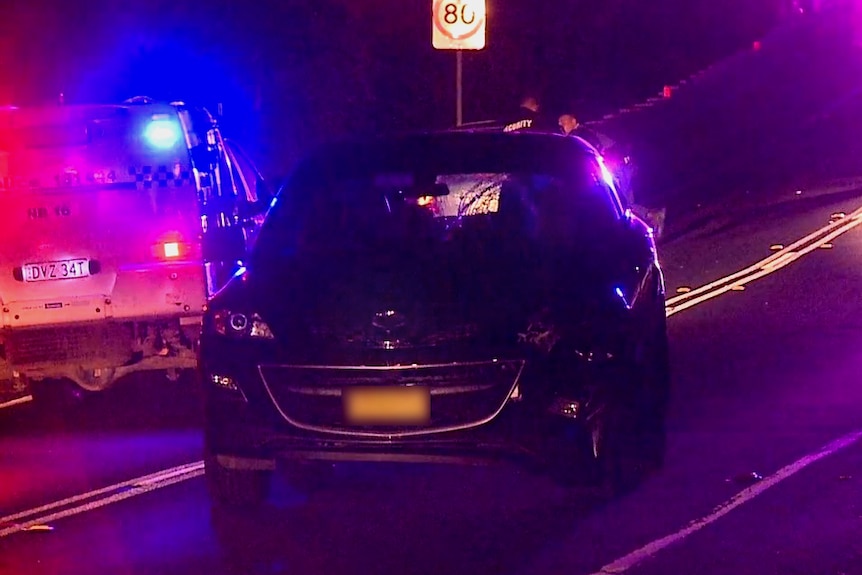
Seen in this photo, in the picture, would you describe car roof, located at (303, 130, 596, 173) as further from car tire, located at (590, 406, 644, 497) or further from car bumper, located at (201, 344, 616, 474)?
car bumper, located at (201, 344, 616, 474)

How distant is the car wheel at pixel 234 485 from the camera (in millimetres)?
7543

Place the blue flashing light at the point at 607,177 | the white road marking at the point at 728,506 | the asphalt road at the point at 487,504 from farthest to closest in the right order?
the blue flashing light at the point at 607,177 → the asphalt road at the point at 487,504 → the white road marking at the point at 728,506

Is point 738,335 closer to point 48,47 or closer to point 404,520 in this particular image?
point 404,520

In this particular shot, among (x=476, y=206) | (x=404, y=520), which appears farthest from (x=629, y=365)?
(x=476, y=206)

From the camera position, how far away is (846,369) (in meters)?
10.8

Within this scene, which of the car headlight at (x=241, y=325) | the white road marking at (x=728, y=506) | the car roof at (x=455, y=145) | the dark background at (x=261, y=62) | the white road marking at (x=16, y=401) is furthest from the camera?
the dark background at (x=261, y=62)

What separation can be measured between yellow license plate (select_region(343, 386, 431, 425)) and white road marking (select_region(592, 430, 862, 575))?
105 cm

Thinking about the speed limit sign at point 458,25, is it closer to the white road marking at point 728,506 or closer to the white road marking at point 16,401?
the white road marking at point 16,401

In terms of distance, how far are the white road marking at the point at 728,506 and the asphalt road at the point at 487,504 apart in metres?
0.02

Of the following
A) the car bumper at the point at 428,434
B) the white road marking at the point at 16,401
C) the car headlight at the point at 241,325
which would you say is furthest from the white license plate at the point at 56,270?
the car bumper at the point at 428,434

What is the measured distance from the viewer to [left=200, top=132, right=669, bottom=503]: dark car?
6.95m

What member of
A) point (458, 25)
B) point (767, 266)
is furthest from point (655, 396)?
point (458, 25)

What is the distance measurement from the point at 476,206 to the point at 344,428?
267 centimetres

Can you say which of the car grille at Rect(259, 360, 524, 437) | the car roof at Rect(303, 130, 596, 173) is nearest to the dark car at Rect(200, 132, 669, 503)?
the car grille at Rect(259, 360, 524, 437)
